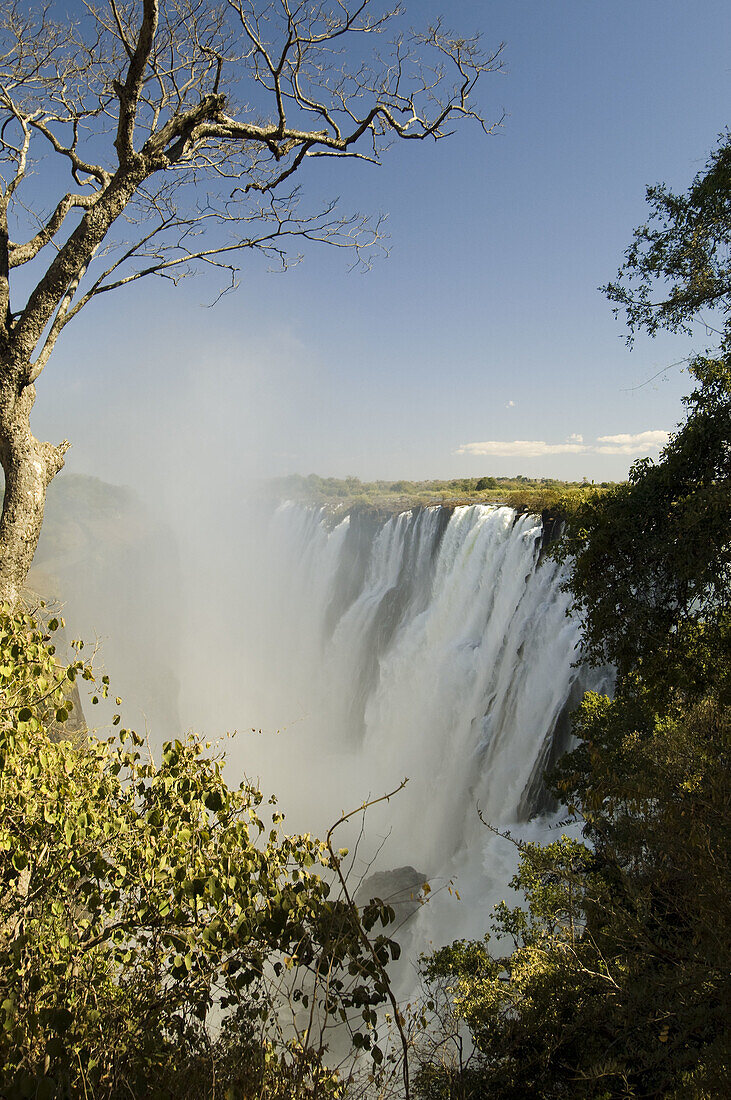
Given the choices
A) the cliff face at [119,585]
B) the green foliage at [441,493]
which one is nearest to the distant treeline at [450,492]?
the green foliage at [441,493]

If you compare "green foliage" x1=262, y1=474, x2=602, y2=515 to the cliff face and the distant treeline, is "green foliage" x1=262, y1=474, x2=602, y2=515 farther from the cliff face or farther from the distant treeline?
the cliff face

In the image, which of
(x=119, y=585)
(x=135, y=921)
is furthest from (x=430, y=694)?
(x=119, y=585)

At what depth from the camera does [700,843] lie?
11.0ft

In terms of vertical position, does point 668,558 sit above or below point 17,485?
below

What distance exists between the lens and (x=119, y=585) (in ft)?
170

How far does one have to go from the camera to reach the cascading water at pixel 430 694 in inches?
552

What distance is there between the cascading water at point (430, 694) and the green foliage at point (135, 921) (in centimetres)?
385

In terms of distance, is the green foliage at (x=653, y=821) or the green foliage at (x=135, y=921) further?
the green foliage at (x=653, y=821)

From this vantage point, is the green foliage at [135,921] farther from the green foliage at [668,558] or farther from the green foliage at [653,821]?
the green foliage at [668,558]

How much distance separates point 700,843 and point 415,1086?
4.22 meters

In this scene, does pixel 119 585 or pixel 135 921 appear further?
pixel 119 585

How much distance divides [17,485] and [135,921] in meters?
2.58

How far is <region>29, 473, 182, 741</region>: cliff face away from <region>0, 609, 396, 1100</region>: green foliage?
32.1m

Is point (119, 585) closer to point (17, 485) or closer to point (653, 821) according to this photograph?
point (17, 485)
